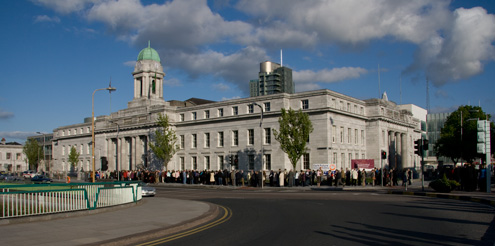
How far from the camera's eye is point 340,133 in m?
56.7

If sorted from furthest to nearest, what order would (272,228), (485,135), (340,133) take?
(340,133), (485,135), (272,228)

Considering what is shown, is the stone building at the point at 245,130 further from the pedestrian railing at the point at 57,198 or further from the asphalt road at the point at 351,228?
the asphalt road at the point at 351,228

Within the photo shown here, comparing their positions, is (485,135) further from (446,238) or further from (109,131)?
(109,131)

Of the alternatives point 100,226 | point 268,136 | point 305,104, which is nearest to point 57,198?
point 100,226

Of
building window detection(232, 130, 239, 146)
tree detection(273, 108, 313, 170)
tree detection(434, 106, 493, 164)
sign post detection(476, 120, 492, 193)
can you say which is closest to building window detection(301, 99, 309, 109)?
tree detection(273, 108, 313, 170)

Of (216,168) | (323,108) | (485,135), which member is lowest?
(216,168)

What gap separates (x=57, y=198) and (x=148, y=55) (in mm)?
70267

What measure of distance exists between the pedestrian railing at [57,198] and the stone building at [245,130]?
69.0 feet

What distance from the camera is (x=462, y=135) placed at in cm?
7088

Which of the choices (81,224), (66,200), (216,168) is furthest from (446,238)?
(216,168)

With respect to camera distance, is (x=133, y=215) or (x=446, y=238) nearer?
(x=446, y=238)

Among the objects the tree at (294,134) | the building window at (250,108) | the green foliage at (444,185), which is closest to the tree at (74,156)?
the building window at (250,108)

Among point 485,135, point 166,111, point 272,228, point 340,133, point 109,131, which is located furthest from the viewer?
point 109,131

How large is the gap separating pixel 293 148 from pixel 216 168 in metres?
18.6
